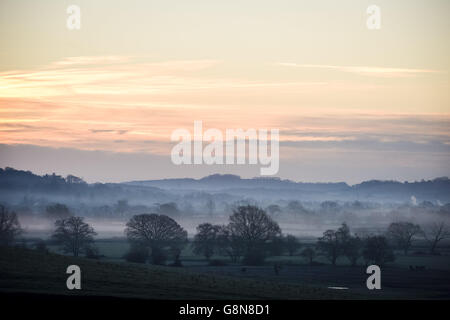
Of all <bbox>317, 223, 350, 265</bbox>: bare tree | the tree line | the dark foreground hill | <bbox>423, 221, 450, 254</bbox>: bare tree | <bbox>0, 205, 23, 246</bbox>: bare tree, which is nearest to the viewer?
the dark foreground hill

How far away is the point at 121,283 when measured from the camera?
58188mm

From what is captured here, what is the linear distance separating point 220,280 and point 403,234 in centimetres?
8601

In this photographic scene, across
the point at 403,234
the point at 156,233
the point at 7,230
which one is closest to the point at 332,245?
the point at 156,233

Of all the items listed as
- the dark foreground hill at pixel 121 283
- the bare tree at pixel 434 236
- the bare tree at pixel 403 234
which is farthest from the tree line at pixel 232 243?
the dark foreground hill at pixel 121 283

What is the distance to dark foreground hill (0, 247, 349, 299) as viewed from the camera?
51.9 meters

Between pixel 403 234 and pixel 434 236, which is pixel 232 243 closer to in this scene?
pixel 403 234

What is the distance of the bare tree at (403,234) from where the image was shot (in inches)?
5531

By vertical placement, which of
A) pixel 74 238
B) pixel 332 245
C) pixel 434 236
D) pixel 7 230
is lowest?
pixel 332 245

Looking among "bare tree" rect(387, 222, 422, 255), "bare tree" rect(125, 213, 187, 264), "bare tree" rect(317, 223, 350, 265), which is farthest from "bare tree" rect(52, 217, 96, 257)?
"bare tree" rect(387, 222, 422, 255)

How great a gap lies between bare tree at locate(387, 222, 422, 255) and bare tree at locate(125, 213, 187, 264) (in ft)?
139

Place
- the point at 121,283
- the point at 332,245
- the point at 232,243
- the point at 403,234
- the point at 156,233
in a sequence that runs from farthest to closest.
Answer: the point at 403,234
the point at 156,233
the point at 332,245
the point at 232,243
the point at 121,283

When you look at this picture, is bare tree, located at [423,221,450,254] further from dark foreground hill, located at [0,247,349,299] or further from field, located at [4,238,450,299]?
dark foreground hill, located at [0,247,349,299]

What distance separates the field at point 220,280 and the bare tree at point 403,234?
3066 centimetres

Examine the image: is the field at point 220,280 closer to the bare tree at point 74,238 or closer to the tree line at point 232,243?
the tree line at point 232,243
